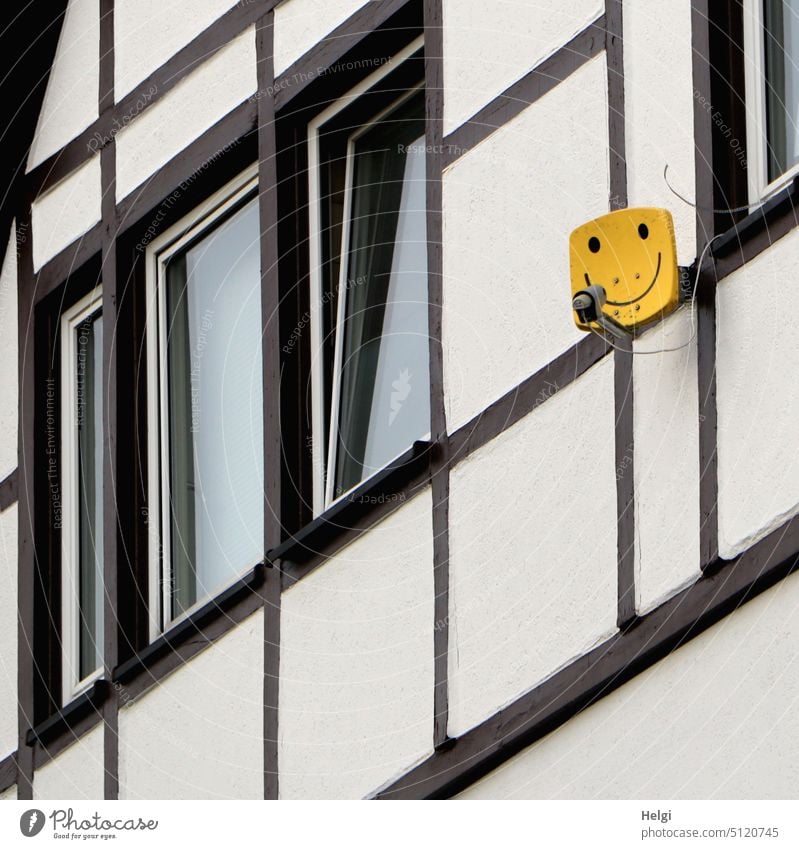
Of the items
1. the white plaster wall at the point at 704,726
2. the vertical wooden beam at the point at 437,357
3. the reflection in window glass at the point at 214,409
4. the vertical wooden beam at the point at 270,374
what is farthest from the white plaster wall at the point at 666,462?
the reflection in window glass at the point at 214,409

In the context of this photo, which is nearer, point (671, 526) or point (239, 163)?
point (671, 526)

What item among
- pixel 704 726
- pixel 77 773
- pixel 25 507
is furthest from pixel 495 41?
pixel 77 773

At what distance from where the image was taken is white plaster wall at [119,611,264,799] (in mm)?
7789

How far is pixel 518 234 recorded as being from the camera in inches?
284

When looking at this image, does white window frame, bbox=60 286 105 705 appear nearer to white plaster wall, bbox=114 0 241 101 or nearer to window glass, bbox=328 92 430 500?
white plaster wall, bbox=114 0 241 101

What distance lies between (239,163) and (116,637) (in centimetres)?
173

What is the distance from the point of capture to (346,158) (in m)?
8.26

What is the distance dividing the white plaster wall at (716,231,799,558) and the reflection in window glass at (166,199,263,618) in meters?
2.27

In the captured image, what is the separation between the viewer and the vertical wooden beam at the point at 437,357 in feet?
23.4

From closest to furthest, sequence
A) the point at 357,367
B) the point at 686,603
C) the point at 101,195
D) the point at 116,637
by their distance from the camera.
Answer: the point at 686,603 → the point at 357,367 → the point at 116,637 → the point at 101,195

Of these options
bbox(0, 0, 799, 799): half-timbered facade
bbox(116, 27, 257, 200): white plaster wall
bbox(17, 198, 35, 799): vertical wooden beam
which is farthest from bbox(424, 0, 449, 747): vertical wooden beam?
bbox(17, 198, 35, 799): vertical wooden beam

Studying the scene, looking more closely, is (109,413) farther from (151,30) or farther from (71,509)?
(151,30)

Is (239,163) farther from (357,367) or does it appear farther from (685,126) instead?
(685,126)

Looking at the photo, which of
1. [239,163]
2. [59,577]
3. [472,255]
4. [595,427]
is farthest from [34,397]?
[595,427]
